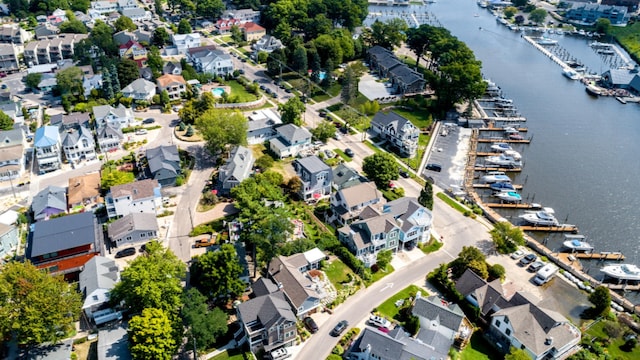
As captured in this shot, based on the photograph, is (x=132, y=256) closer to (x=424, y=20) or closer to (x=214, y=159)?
(x=214, y=159)

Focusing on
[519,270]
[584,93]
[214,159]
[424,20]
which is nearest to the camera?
[519,270]

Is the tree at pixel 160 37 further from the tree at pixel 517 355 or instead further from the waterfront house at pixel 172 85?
the tree at pixel 517 355

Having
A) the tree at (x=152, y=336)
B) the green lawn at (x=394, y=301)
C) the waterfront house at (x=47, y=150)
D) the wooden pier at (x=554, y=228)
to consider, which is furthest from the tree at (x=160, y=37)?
the wooden pier at (x=554, y=228)

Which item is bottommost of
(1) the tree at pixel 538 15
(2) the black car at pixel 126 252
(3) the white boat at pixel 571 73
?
(2) the black car at pixel 126 252

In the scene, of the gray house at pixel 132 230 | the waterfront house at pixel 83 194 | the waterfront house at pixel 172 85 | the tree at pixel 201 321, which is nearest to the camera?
the tree at pixel 201 321

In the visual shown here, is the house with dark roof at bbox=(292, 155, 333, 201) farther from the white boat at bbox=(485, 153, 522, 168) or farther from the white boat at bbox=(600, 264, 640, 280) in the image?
the white boat at bbox=(600, 264, 640, 280)

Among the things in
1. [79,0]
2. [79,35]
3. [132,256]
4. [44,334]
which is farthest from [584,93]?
[79,0]
